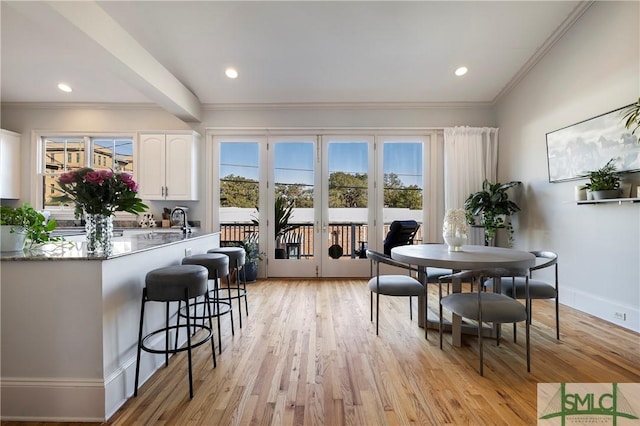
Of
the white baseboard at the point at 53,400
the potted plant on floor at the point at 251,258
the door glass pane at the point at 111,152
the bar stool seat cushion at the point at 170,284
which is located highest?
the door glass pane at the point at 111,152

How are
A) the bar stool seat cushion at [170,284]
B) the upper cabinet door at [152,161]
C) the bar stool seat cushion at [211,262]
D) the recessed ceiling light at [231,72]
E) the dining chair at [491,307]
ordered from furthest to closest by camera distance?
1. the upper cabinet door at [152,161]
2. the recessed ceiling light at [231,72]
3. the bar stool seat cushion at [211,262]
4. the dining chair at [491,307]
5. the bar stool seat cushion at [170,284]

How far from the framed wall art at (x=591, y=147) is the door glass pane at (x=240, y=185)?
13.9ft

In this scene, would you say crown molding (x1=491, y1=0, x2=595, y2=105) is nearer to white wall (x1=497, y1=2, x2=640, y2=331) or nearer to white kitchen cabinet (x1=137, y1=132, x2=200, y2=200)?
white wall (x1=497, y1=2, x2=640, y2=331)

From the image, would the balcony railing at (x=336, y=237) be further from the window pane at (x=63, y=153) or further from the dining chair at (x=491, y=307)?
the dining chair at (x=491, y=307)

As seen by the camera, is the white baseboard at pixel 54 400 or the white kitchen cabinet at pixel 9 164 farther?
the white kitchen cabinet at pixel 9 164

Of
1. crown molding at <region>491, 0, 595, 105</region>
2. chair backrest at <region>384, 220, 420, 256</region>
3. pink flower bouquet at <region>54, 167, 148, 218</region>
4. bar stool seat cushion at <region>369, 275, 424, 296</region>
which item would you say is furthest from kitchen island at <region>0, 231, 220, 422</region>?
crown molding at <region>491, 0, 595, 105</region>

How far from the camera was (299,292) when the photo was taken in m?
4.14

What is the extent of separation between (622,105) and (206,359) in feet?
14.4

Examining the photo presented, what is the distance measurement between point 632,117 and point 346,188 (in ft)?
11.1

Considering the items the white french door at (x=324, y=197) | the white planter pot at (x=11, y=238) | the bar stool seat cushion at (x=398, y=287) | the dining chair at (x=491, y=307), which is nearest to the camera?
the white planter pot at (x=11, y=238)

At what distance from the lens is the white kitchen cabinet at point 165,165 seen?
15.1 feet

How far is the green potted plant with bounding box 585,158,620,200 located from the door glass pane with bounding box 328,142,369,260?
2847 mm

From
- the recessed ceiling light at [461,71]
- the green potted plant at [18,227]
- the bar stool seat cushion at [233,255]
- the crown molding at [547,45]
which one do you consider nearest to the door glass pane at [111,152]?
the bar stool seat cushion at [233,255]

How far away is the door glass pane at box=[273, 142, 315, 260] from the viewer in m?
5.00
